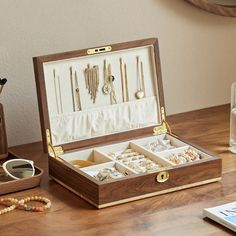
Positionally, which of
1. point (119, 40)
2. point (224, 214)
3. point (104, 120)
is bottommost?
point (224, 214)

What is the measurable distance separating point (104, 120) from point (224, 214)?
1.41ft

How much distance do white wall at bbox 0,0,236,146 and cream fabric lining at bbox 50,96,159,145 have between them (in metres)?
0.18

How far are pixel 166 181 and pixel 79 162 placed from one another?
0.68ft

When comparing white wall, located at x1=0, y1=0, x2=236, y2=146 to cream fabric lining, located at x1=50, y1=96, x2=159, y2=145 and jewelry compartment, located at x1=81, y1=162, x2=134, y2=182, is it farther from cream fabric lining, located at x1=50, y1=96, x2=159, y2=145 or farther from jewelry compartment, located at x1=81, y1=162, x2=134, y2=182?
jewelry compartment, located at x1=81, y1=162, x2=134, y2=182

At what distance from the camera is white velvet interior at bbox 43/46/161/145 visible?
164 cm

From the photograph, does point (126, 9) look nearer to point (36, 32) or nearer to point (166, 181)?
point (36, 32)

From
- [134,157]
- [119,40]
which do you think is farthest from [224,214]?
[119,40]

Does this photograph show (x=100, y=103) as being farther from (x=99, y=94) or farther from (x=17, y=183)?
(x=17, y=183)

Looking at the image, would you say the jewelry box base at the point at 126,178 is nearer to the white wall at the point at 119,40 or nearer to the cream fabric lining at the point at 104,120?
the cream fabric lining at the point at 104,120

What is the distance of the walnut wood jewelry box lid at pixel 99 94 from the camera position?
5.34 ft

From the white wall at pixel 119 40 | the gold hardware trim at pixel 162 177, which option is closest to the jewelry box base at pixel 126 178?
the gold hardware trim at pixel 162 177

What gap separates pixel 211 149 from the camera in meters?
1.75

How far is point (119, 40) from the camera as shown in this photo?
190 cm

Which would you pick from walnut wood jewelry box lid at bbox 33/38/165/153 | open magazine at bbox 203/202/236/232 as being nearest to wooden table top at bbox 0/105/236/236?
open magazine at bbox 203/202/236/232
